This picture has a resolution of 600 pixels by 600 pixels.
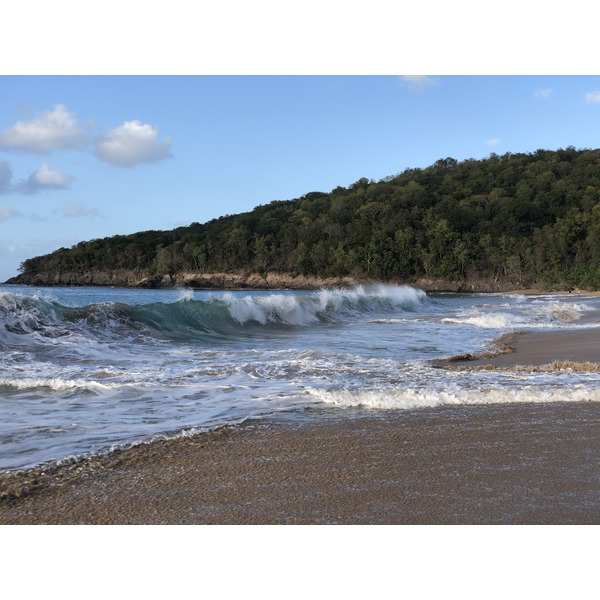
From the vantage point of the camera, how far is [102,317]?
13.6 metres

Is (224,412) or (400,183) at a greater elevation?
(400,183)

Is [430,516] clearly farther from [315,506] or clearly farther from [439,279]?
[439,279]

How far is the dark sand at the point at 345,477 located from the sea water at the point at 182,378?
485 mm

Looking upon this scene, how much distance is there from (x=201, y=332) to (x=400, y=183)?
3958 inches

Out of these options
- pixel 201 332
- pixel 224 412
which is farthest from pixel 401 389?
pixel 201 332

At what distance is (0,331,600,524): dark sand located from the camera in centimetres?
294

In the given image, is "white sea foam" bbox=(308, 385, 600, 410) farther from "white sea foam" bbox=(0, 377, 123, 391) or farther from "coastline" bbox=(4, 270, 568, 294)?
"coastline" bbox=(4, 270, 568, 294)

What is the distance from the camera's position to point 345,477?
3.52 meters

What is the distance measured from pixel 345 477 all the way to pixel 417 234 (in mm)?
88870

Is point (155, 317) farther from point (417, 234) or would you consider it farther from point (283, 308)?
point (417, 234)

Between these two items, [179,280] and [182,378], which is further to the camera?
[179,280]

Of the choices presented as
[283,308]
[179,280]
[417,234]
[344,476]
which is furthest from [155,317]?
[179,280]

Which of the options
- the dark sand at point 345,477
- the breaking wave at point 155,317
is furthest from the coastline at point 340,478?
the breaking wave at point 155,317

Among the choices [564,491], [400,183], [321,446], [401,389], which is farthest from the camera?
[400,183]
